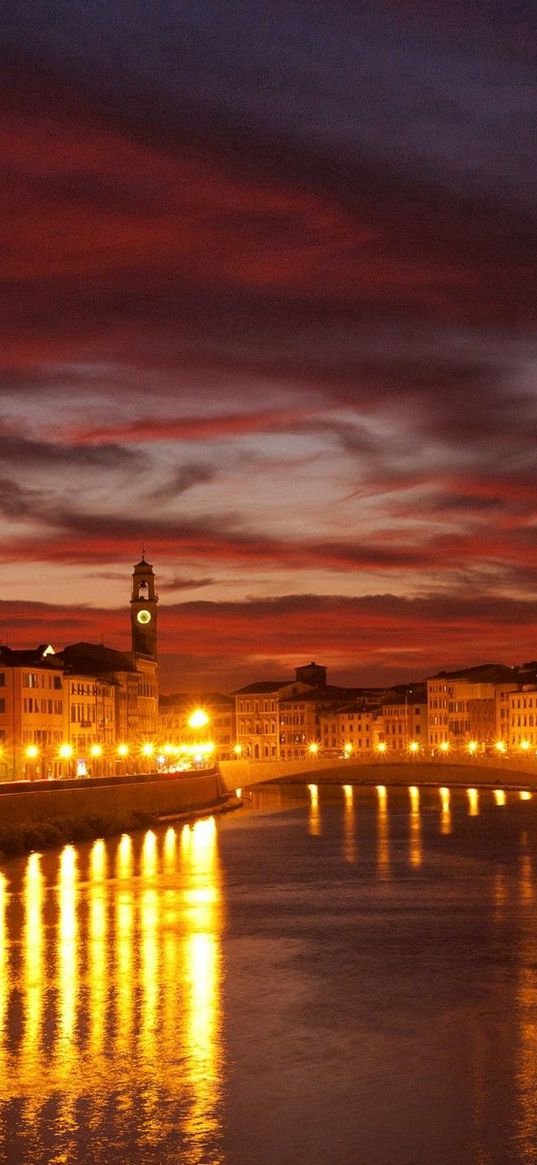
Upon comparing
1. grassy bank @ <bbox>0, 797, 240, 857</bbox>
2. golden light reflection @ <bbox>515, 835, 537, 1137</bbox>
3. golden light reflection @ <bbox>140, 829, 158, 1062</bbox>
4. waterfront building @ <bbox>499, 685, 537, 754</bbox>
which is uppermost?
waterfront building @ <bbox>499, 685, 537, 754</bbox>

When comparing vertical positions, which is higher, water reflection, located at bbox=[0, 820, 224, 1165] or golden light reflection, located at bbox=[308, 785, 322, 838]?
golden light reflection, located at bbox=[308, 785, 322, 838]

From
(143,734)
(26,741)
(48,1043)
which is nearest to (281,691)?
(143,734)

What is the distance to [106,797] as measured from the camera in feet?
236

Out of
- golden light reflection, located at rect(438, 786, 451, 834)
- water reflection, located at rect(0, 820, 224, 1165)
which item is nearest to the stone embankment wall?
water reflection, located at rect(0, 820, 224, 1165)

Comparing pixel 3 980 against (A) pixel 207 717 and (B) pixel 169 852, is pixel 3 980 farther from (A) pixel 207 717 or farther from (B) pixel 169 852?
(A) pixel 207 717

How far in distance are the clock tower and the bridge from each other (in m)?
17.3

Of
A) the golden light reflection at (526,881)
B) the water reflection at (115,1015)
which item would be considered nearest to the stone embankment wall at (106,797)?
the water reflection at (115,1015)

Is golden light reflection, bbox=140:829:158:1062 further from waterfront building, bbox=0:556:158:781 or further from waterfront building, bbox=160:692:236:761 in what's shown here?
waterfront building, bbox=160:692:236:761

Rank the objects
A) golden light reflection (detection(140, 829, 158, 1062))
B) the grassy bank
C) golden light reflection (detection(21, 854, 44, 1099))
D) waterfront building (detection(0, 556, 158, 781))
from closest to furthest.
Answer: golden light reflection (detection(21, 854, 44, 1099)) → golden light reflection (detection(140, 829, 158, 1062)) → the grassy bank → waterfront building (detection(0, 556, 158, 781))

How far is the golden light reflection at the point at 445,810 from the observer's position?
73463 millimetres

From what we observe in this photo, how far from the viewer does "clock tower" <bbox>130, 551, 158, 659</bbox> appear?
13850 centimetres

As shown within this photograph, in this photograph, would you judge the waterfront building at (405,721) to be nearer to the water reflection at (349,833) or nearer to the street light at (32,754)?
the water reflection at (349,833)

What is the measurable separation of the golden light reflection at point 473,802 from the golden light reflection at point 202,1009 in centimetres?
3579

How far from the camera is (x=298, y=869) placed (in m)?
52.3
